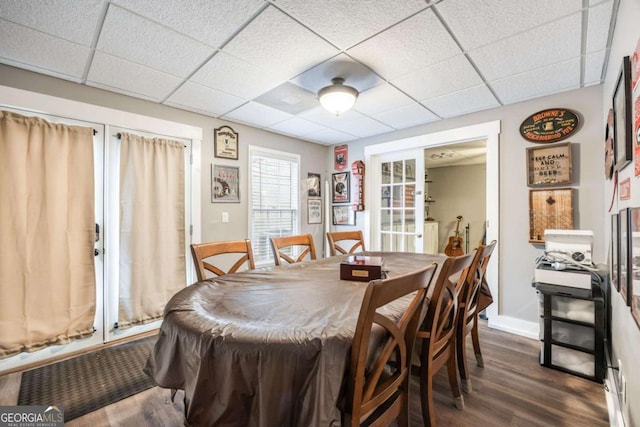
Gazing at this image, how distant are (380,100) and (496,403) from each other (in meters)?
2.60

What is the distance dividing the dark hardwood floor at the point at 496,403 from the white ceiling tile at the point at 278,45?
2.39 metres

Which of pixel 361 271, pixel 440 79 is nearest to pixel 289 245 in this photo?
pixel 361 271

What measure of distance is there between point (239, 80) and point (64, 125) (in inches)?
59.8

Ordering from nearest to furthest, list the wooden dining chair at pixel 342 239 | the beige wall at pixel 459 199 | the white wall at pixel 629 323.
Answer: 1. the white wall at pixel 629 323
2. the wooden dining chair at pixel 342 239
3. the beige wall at pixel 459 199

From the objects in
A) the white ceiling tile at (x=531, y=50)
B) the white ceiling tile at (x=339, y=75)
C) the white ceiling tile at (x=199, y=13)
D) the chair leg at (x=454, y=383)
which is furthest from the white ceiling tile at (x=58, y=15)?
the chair leg at (x=454, y=383)

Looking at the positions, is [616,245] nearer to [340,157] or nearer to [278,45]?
[278,45]

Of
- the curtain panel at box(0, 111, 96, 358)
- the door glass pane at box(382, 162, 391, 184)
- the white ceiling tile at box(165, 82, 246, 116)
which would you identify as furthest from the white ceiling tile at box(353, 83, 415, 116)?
the curtain panel at box(0, 111, 96, 358)

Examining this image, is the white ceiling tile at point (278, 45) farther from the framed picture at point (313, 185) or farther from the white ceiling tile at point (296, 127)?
the framed picture at point (313, 185)

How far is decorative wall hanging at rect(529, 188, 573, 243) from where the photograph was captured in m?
2.58

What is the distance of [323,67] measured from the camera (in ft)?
7.07

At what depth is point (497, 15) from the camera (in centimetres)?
160

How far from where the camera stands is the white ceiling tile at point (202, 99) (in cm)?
257

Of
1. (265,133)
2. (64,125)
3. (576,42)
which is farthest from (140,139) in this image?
(576,42)

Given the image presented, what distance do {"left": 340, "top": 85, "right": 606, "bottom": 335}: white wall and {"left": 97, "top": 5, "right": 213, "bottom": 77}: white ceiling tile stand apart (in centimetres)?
288
